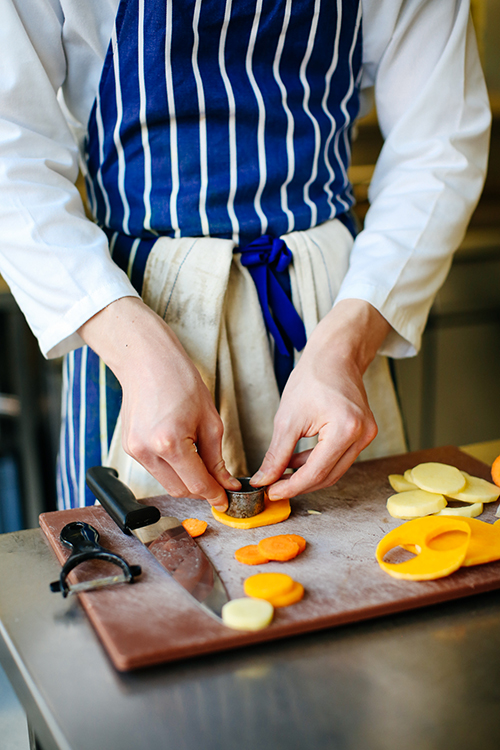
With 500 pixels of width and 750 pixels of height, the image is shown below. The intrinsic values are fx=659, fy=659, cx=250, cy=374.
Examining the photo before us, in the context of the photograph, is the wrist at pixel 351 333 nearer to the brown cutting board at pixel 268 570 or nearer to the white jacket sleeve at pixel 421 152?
the white jacket sleeve at pixel 421 152

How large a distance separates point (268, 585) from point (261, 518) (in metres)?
0.14

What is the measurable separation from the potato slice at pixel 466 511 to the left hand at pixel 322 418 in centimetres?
11

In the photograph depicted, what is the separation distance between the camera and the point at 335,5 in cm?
82

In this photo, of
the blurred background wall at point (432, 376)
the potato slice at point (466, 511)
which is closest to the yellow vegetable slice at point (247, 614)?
the potato slice at point (466, 511)

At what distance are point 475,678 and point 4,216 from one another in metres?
0.62

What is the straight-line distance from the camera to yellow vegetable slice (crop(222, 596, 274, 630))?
50 centimetres

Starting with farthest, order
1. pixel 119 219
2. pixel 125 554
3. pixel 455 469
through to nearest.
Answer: pixel 119 219 → pixel 455 469 → pixel 125 554

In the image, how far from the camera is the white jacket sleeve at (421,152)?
2.81 ft

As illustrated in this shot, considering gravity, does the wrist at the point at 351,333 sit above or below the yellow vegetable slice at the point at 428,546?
above

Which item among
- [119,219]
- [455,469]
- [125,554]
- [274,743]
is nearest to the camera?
[274,743]

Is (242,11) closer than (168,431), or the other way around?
(168,431)

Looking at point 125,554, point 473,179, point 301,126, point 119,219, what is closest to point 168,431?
point 125,554

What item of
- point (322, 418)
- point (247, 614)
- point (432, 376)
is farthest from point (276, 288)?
point (432, 376)

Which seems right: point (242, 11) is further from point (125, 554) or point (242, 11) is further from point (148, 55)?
point (125, 554)
